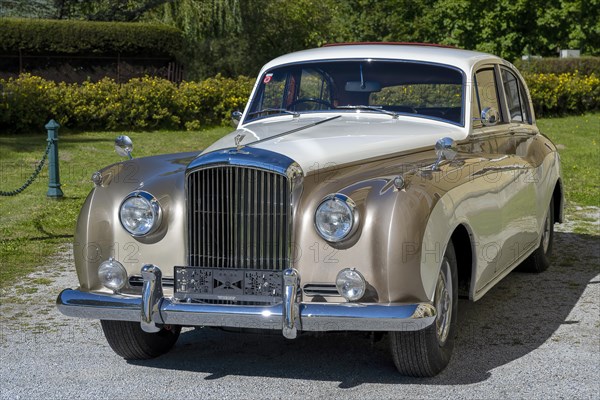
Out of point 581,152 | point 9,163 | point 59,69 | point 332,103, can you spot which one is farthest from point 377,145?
point 59,69

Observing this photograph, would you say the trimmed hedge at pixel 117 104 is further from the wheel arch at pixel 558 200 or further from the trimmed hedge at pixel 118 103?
the wheel arch at pixel 558 200

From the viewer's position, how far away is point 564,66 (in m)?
24.3

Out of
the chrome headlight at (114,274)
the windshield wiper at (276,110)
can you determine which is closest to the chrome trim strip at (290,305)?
the chrome headlight at (114,274)

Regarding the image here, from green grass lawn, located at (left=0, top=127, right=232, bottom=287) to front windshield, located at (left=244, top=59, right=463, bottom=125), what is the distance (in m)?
2.97

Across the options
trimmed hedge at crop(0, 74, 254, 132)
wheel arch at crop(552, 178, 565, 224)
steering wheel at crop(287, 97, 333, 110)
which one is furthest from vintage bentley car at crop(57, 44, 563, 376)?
trimmed hedge at crop(0, 74, 254, 132)

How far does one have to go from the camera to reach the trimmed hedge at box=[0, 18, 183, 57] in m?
24.0

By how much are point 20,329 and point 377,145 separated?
273 cm

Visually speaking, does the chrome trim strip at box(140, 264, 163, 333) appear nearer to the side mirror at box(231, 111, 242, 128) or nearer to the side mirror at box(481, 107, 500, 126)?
the side mirror at box(231, 111, 242, 128)

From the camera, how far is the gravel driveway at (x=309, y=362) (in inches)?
207

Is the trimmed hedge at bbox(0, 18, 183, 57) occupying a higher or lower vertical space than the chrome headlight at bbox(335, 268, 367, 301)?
higher

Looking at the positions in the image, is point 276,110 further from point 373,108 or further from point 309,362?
point 309,362

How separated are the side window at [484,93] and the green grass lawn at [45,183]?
13.4 feet

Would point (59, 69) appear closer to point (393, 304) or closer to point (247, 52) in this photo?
point (247, 52)

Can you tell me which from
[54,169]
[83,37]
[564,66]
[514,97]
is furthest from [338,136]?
[83,37]
